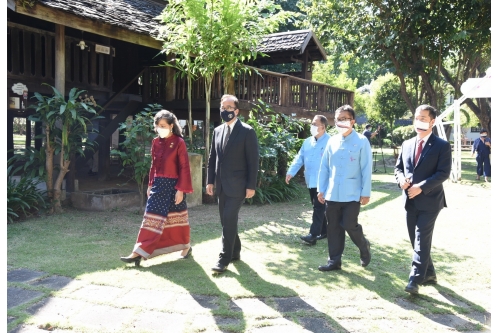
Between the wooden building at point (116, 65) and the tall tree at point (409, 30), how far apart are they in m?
2.15

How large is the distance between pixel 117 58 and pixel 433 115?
1116cm

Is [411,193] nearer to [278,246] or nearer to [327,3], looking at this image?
[278,246]

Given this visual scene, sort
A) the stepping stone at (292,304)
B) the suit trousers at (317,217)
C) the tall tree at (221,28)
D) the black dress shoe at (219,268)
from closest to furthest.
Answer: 1. the stepping stone at (292,304)
2. the black dress shoe at (219,268)
3. the suit trousers at (317,217)
4. the tall tree at (221,28)

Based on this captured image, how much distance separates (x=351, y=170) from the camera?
510cm

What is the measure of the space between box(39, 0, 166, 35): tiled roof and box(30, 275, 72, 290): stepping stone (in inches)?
204

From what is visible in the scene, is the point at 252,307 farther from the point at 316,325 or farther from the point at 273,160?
the point at 273,160

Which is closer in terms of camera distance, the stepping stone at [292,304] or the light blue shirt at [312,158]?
the stepping stone at [292,304]

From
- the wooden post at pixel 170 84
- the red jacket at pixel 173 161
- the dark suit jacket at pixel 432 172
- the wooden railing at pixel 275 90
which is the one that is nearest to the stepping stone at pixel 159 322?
the red jacket at pixel 173 161

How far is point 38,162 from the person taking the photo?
8539 mm

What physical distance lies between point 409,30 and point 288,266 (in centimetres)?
1408

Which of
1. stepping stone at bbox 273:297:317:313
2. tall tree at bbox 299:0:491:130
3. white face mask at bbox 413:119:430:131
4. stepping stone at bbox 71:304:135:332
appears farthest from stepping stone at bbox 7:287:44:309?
tall tree at bbox 299:0:491:130

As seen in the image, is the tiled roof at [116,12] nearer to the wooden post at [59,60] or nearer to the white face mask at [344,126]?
the wooden post at [59,60]

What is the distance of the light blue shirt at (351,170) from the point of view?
5.08m
